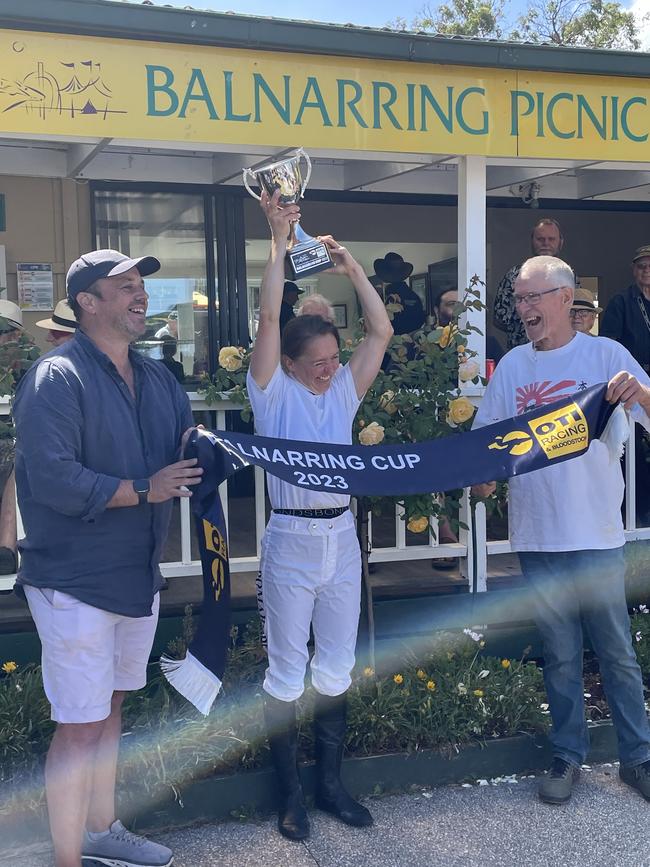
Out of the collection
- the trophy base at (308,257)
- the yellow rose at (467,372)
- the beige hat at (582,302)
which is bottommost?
the yellow rose at (467,372)

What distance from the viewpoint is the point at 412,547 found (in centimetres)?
507

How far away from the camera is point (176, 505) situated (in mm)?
5445

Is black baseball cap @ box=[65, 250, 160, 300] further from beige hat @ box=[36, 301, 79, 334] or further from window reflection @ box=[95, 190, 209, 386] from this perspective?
window reflection @ box=[95, 190, 209, 386]

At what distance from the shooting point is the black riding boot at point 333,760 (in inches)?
140

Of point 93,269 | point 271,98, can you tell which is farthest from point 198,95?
point 93,269

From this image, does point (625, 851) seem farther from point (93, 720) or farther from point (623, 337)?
point (623, 337)

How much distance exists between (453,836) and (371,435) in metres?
1.58

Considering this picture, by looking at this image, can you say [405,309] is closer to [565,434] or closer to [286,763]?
[565,434]

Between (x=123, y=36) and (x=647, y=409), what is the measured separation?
280 cm

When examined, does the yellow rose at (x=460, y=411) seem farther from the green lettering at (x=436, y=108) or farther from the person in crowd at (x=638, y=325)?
the person in crowd at (x=638, y=325)

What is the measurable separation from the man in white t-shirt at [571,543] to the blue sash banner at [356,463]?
0.18 metres

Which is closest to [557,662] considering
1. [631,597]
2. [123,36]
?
[631,597]

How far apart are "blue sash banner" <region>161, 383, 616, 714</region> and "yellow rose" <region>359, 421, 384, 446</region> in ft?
1.33

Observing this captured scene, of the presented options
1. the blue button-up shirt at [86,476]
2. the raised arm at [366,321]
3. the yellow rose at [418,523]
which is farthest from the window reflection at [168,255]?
the blue button-up shirt at [86,476]
